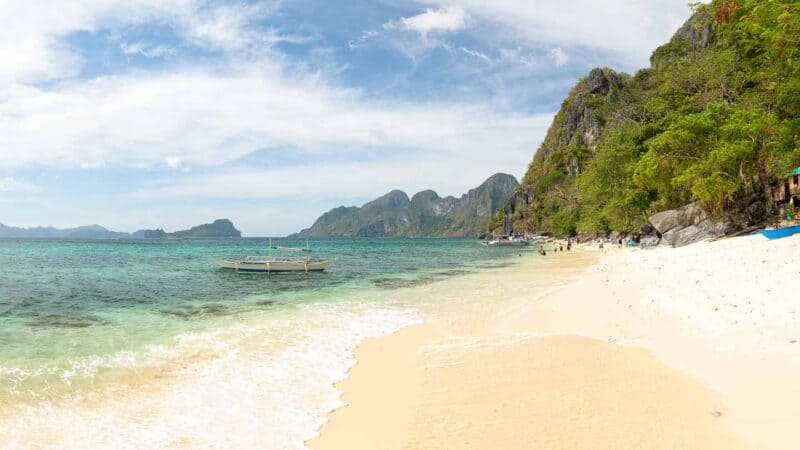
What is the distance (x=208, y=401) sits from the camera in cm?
802

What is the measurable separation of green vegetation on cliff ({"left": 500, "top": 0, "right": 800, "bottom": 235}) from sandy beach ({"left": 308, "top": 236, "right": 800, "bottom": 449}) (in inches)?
570

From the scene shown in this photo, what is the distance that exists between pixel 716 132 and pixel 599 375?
3867 centimetres

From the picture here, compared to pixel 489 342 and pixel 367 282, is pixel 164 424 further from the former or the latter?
pixel 367 282

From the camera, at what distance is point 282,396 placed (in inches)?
325

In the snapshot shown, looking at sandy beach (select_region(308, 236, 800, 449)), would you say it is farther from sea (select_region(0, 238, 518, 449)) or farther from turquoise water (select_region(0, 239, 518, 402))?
turquoise water (select_region(0, 239, 518, 402))

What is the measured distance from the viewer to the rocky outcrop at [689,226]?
32594 millimetres

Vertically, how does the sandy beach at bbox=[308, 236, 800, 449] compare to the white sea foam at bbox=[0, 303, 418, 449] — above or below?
above

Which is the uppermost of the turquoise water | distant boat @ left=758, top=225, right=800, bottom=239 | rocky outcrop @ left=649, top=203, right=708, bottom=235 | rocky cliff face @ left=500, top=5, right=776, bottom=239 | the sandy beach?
rocky cliff face @ left=500, top=5, right=776, bottom=239

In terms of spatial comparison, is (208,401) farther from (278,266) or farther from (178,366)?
(278,266)

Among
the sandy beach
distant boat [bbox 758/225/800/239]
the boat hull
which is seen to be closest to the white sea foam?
the sandy beach

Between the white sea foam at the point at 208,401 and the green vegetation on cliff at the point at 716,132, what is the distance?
2319 cm

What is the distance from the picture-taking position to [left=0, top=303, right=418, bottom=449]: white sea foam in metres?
6.57

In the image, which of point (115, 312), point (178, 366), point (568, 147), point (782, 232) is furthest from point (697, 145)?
point (568, 147)

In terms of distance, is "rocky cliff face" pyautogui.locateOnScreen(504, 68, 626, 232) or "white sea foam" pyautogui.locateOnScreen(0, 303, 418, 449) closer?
"white sea foam" pyautogui.locateOnScreen(0, 303, 418, 449)
